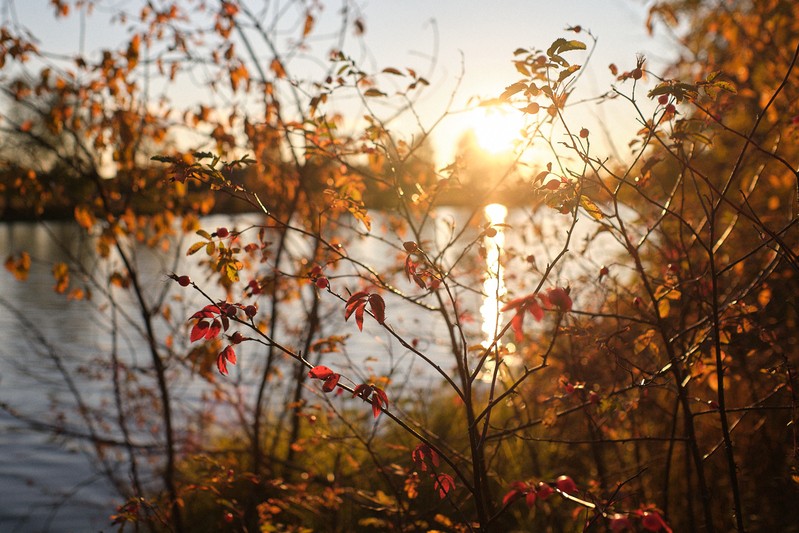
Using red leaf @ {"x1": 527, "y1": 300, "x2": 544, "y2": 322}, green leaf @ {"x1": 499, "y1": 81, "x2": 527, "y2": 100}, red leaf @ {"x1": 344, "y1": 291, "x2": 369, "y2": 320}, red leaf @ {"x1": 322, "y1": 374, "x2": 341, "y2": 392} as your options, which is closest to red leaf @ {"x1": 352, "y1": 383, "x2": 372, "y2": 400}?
red leaf @ {"x1": 322, "y1": 374, "x2": 341, "y2": 392}

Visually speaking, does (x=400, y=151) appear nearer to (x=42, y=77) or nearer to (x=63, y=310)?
(x=42, y=77)

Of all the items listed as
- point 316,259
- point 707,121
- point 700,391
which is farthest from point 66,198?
point 700,391

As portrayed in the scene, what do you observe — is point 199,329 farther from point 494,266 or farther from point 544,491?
point 494,266

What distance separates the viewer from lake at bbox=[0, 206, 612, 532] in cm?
479

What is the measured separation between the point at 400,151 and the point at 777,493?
333 cm

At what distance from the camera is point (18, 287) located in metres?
19.3

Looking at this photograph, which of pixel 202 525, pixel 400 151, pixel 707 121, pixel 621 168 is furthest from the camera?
pixel 202 525

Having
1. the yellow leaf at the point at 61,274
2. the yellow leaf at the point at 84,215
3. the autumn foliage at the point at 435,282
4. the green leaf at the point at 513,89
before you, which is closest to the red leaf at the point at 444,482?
the autumn foliage at the point at 435,282

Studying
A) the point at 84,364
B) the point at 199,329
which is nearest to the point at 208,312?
the point at 199,329

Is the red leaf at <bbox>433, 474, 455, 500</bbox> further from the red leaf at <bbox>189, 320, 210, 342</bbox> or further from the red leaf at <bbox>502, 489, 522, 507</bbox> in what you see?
the red leaf at <bbox>189, 320, 210, 342</bbox>

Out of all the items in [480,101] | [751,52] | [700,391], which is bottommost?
[700,391]

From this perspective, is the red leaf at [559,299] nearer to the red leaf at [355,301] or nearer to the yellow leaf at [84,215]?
the red leaf at [355,301]

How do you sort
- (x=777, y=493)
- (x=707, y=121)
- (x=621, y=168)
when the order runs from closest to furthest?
(x=707, y=121), (x=621, y=168), (x=777, y=493)

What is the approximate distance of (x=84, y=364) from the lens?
11602 mm
